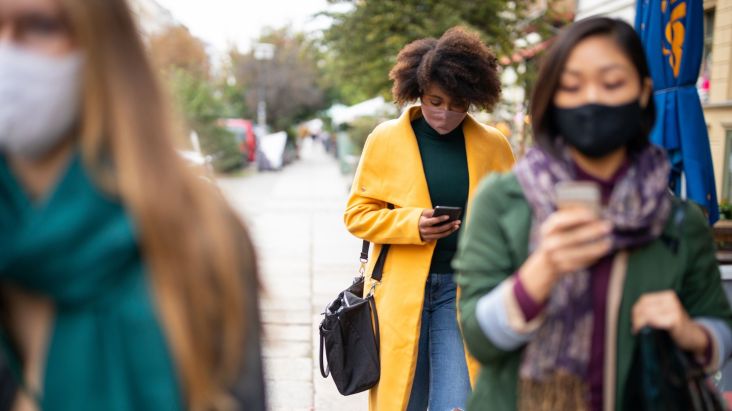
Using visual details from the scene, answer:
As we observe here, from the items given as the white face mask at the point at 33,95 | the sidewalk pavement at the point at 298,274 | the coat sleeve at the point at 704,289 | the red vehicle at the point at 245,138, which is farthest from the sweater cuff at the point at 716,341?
the red vehicle at the point at 245,138

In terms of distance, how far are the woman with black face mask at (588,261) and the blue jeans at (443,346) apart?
149 cm

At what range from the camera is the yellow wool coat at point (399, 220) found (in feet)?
10.7

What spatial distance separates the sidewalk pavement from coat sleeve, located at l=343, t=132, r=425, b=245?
0.45 metres

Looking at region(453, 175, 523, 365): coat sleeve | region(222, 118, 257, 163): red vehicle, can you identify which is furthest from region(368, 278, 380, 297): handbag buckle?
region(222, 118, 257, 163): red vehicle

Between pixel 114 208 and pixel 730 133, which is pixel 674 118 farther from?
pixel 730 133

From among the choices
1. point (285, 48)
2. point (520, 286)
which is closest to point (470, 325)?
point (520, 286)

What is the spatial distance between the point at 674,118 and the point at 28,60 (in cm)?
309

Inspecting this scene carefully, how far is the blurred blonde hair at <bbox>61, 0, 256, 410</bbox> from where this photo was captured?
4.26 feet

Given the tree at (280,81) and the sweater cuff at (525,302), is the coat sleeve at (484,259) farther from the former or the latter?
the tree at (280,81)

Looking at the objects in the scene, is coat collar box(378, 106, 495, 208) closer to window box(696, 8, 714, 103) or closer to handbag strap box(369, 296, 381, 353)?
handbag strap box(369, 296, 381, 353)

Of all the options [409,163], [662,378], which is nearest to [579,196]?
[662,378]

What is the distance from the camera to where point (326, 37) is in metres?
11.2

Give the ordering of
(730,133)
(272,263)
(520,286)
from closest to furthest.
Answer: (520,286) → (730,133) → (272,263)

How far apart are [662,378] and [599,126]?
0.55 m
